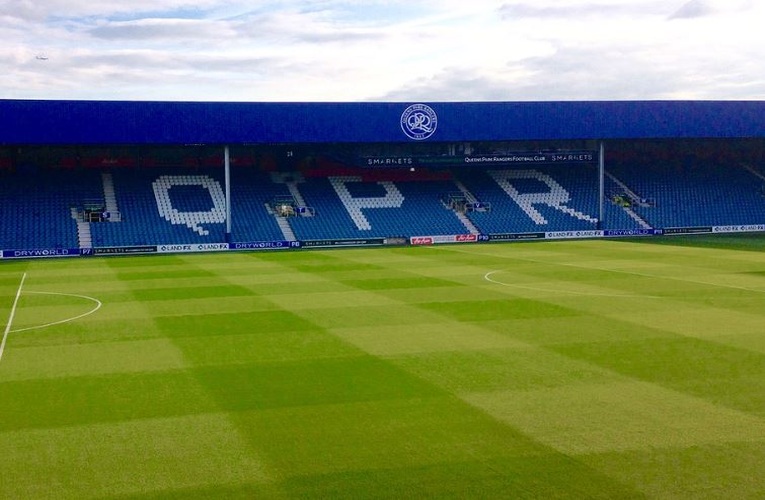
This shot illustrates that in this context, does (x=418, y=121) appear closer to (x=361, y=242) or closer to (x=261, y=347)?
(x=361, y=242)

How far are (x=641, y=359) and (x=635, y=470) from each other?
631cm

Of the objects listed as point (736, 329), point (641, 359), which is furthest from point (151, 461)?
point (736, 329)

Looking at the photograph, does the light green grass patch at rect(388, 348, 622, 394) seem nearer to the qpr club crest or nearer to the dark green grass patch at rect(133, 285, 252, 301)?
the dark green grass patch at rect(133, 285, 252, 301)

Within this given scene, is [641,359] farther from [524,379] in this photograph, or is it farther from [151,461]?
[151,461]

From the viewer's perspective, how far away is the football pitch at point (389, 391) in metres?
9.83

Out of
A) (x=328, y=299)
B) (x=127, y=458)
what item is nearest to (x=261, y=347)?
(x=127, y=458)

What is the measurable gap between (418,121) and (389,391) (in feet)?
137

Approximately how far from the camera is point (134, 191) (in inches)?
2137

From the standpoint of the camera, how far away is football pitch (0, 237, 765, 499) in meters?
9.83

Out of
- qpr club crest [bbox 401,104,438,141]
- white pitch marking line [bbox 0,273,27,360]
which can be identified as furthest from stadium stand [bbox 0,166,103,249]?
qpr club crest [bbox 401,104,438,141]

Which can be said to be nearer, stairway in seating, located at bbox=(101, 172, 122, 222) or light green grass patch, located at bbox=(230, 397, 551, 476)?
light green grass patch, located at bbox=(230, 397, 551, 476)

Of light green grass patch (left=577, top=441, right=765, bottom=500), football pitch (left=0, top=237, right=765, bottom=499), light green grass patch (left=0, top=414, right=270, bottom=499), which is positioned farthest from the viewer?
football pitch (left=0, top=237, right=765, bottom=499)

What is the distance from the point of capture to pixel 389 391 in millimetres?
13766

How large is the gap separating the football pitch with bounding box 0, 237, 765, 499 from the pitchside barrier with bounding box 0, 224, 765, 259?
1930cm
